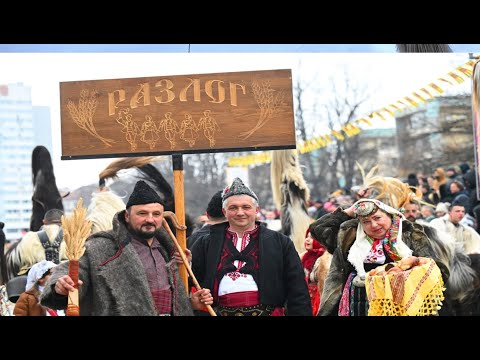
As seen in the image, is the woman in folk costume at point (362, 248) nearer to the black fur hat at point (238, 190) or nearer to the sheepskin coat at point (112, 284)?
the black fur hat at point (238, 190)

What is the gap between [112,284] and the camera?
6.60 metres

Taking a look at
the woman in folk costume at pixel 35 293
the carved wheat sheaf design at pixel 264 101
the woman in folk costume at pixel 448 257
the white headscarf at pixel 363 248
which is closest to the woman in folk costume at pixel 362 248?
the white headscarf at pixel 363 248

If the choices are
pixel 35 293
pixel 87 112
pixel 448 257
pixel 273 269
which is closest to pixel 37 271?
pixel 35 293

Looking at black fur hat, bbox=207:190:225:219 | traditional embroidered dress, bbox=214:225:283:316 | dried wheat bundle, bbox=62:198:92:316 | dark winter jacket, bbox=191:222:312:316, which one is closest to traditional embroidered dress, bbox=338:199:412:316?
dark winter jacket, bbox=191:222:312:316

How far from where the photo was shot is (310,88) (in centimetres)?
808

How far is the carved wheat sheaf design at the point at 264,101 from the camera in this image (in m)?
7.16

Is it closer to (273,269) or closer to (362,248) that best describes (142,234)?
(273,269)

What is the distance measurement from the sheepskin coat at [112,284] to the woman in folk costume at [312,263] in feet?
4.34

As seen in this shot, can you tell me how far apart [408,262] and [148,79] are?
213 centimetres

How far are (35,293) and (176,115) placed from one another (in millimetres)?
1574

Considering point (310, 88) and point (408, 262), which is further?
point (310, 88)
